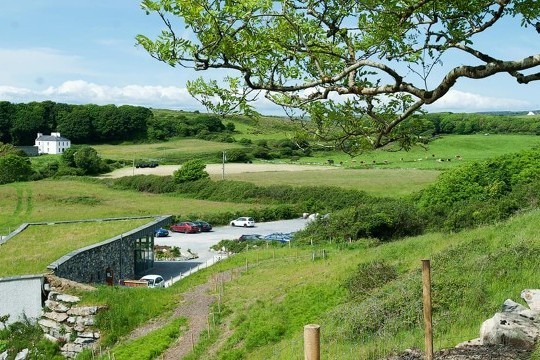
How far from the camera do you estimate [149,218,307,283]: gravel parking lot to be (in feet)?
129

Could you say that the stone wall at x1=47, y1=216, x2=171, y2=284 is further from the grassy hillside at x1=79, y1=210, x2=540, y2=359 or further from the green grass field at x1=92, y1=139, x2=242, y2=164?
the green grass field at x1=92, y1=139, x2=242, y2=164

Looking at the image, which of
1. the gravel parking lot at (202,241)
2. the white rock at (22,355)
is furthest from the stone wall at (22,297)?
the gravel parking lot at (202,241)

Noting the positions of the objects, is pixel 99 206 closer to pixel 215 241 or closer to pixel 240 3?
pixel 215 241

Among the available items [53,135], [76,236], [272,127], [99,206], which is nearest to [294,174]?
[99,206]

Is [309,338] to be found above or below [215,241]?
above

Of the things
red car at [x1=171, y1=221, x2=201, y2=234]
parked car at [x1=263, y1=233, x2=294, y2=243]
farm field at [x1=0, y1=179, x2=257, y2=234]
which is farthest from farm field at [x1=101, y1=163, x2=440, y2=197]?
parked car at [x1=263, y1=233, x2=294, y2=243]

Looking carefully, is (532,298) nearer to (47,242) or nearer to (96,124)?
(47,242)

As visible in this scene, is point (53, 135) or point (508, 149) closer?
point (508, 149)

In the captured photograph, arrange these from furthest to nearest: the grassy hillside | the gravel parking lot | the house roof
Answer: the house roof
the gravel parking lot
the grassy hillside

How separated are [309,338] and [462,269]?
13.5 metres

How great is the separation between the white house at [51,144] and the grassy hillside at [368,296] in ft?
335

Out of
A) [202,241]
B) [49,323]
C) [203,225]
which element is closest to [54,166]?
[203,225]

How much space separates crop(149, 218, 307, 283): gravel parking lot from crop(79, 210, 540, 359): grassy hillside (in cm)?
770

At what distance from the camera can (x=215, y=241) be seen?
5169cm
